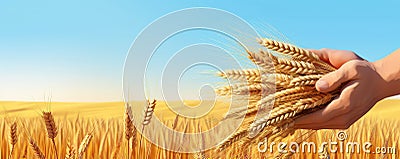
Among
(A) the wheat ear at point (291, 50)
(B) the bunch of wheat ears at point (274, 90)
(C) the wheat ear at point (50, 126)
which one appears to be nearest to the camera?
(B) the bunch of wheat ears at point (274, 90)

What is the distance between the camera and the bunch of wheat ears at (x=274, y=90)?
2.02 m

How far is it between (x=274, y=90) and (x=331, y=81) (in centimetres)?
25

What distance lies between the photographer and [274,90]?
2031mm

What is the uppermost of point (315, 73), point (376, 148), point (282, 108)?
point (315, 73)

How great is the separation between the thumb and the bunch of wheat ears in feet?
0.15

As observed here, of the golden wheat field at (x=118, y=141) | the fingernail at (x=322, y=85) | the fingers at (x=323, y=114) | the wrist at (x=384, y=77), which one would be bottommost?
the golden wheat field at (x=118, y=141)

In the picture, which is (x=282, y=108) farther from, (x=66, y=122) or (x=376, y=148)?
(x=66, y=122)

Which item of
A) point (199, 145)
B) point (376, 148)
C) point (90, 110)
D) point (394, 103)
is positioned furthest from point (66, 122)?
point (394, 103)

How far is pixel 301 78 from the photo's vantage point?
2.04 meters

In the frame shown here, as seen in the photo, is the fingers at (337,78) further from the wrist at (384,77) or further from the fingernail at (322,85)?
the wrist at (384,77)

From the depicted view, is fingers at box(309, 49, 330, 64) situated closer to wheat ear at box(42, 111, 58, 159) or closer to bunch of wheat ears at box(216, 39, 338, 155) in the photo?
bunch of wheat ears at box(216, 39, 338, 155)

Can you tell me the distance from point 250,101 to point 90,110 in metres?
17.2

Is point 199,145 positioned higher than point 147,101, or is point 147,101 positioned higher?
point 147,101

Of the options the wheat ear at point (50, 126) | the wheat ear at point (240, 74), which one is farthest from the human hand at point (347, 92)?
the wheat ear at point (50, 126)
